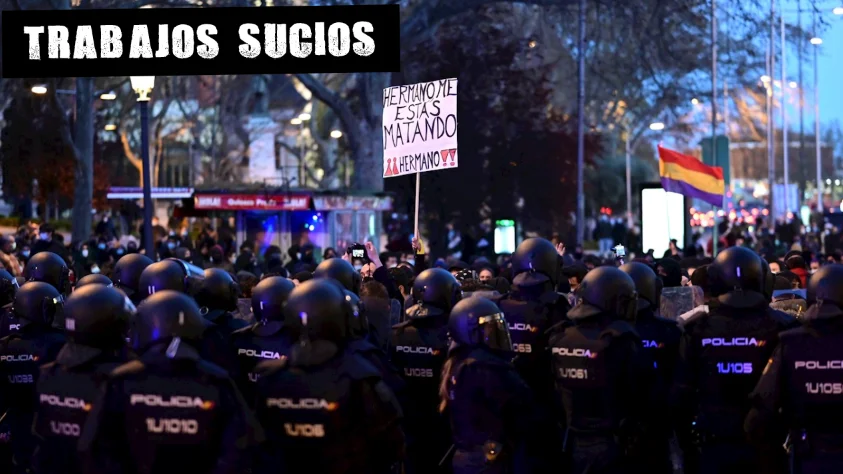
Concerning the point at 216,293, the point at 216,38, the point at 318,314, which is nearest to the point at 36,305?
the point at 216,293

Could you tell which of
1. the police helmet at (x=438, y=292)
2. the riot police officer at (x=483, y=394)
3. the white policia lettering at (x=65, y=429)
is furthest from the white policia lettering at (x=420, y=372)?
the white policia lettering at (x=65, y=429)

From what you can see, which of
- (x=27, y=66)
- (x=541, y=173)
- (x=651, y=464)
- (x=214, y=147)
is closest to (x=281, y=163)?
(x=214, y=147)

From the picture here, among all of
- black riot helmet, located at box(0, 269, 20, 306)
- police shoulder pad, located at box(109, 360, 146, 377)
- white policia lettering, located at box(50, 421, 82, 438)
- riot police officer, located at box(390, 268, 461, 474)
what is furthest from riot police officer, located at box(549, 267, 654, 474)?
black riot helmet, located at box(0, 269, 20, 306)

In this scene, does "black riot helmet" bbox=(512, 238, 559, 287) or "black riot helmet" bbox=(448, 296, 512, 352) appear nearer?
"black riot helmet" bbox=(448, 296, 512, 352)

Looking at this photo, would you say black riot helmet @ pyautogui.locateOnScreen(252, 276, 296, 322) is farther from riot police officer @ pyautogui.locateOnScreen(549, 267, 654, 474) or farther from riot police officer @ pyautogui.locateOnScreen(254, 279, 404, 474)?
riot police officer @ pyautogui.locateOnScreen(549, 267, 654, 474)

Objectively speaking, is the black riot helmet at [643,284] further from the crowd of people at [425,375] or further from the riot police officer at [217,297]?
the riot police officer at [217,297]

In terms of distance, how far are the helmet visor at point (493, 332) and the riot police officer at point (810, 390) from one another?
1287 millimetres

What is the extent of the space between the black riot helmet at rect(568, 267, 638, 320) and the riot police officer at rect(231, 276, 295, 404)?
158 cm

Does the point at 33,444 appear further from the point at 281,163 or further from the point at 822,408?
the point at 281,163

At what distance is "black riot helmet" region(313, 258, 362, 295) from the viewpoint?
32.3ft

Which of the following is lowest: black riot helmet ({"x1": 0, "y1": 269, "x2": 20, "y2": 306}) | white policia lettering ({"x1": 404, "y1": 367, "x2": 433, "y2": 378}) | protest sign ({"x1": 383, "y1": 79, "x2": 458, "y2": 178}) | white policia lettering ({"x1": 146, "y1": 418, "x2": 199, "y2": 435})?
white policia lettering ({"x1": 404, "y1": 367, "x2": 433, "y2": 378})

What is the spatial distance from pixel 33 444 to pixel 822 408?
14.1 feet

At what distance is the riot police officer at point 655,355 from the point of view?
818cm

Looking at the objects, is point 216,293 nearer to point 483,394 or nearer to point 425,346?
point 425,346
